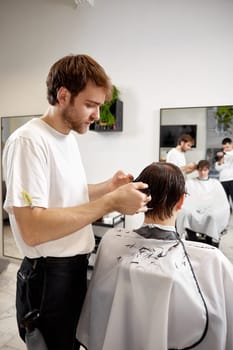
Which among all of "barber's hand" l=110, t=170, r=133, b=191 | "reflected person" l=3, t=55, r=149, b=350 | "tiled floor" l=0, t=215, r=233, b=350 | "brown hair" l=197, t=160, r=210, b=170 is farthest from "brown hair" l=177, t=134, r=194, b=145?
"reflected person" l=3, t=55, r=149, b=350

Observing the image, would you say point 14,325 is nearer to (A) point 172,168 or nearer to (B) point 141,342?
(B) point 141,342

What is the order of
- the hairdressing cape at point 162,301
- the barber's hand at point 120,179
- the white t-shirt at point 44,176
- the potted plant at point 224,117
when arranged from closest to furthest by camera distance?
the white t-shirt at point 44,176 → the hairdressing cape at point 162,301 → the barber's hand at point 120,179 → the potted plant at point 224,117

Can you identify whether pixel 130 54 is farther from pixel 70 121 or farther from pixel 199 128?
pixel 70 121

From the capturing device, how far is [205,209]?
229 cm

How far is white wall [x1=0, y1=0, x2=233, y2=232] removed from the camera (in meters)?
2.18

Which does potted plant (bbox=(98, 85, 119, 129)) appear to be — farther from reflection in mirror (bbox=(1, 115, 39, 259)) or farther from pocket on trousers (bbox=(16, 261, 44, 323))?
pocket on trousers (bbox=(16, 261, 44, 323))

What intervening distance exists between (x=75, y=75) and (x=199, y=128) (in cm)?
154

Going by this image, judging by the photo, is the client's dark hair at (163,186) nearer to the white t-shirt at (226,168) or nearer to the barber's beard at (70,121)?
the barber's beard at (70,121)

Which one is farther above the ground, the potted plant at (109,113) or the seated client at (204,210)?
the potted plant at (109,113)

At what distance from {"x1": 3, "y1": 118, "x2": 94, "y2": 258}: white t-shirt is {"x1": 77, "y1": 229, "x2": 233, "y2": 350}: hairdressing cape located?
0.67 feet

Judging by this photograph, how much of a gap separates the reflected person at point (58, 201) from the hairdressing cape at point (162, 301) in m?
0.13

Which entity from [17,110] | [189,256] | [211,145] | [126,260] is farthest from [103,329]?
[17,110]

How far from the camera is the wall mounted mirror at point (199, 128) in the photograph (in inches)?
86.3

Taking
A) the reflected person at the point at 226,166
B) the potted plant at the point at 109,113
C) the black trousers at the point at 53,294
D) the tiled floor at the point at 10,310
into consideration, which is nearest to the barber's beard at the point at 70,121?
the black trousers at the point at 53,294
